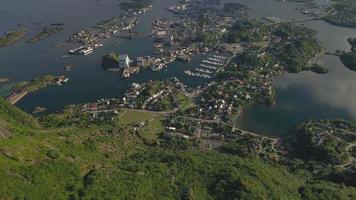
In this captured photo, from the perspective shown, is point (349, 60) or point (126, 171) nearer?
point (126, 171)

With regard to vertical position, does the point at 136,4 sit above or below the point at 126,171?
below

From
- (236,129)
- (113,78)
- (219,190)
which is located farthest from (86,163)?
(113,78)

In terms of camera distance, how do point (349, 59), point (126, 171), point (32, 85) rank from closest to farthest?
point (126, 171), point (32, 85), point (349, 59)

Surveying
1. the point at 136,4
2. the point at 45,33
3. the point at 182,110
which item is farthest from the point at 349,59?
the point at 45,33

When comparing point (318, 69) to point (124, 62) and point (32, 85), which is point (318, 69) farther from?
point (32, 85)

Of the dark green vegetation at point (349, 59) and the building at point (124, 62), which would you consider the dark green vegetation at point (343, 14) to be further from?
the building at point (124, 62)

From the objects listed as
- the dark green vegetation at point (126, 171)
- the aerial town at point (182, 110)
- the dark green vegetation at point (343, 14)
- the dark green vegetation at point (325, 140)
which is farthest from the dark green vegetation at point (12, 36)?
the dark green vegetation at point (343, 14)
